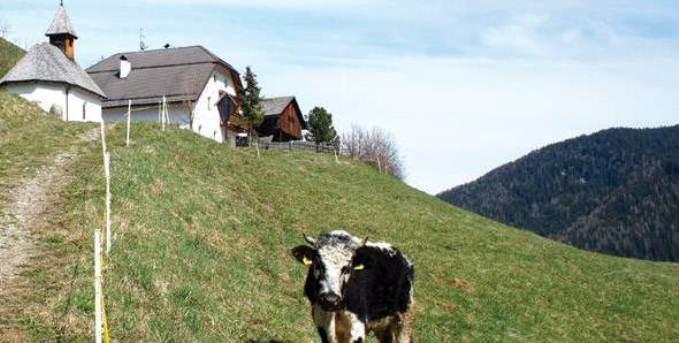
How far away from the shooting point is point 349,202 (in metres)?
41.1

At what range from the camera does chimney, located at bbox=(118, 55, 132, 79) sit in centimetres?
7206

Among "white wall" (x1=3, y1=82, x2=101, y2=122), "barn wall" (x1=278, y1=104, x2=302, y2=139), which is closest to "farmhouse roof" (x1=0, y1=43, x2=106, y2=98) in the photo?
"white wall" (x1=3, y1=82, x2=101, y2=122)

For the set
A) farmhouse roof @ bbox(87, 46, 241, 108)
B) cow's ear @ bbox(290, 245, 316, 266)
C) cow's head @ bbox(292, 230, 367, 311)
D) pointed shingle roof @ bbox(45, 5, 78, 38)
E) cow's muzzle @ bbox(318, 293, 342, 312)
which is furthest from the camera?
farmhouse roof @ bbox(87, 46, 241, 108)

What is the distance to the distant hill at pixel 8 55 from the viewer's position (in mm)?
67294

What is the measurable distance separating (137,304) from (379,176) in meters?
43.7

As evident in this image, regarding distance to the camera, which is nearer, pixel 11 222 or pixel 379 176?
pixel 11 222

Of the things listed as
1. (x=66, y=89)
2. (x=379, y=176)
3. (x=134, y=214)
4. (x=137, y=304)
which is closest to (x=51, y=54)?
(x=66, y=89)

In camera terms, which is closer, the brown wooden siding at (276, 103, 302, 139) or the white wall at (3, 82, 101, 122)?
the white wall at (3, 82, 101, 122)

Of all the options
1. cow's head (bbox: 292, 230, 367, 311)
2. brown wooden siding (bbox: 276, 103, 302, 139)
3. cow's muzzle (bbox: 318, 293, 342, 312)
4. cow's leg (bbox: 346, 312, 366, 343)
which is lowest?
cow's leg (bbox: 346, 312, 366, 343)

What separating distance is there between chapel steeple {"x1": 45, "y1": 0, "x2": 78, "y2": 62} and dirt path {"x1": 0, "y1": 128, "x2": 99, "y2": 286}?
33.9 metres

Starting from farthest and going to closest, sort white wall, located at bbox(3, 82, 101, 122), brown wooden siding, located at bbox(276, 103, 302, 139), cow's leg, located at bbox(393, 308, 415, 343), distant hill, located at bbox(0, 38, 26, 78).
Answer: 1. brown wooden siding, located at bbox(276, 103, 302, 139)
2. distant hill, located at bbox(0, 38, 26, 78)
3. white wall, located at bbox(3, 82, 101, 122)
4. cow's leg, located at bbox(393, 308, 415, 343)

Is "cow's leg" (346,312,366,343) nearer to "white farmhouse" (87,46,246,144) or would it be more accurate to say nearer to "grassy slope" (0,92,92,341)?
"grassy slope" (0,92,92,341)

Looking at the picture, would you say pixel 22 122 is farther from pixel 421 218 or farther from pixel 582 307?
pixel 582 307

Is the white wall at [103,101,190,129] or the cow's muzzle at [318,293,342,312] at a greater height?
the white wall at [103,101,190,129]
